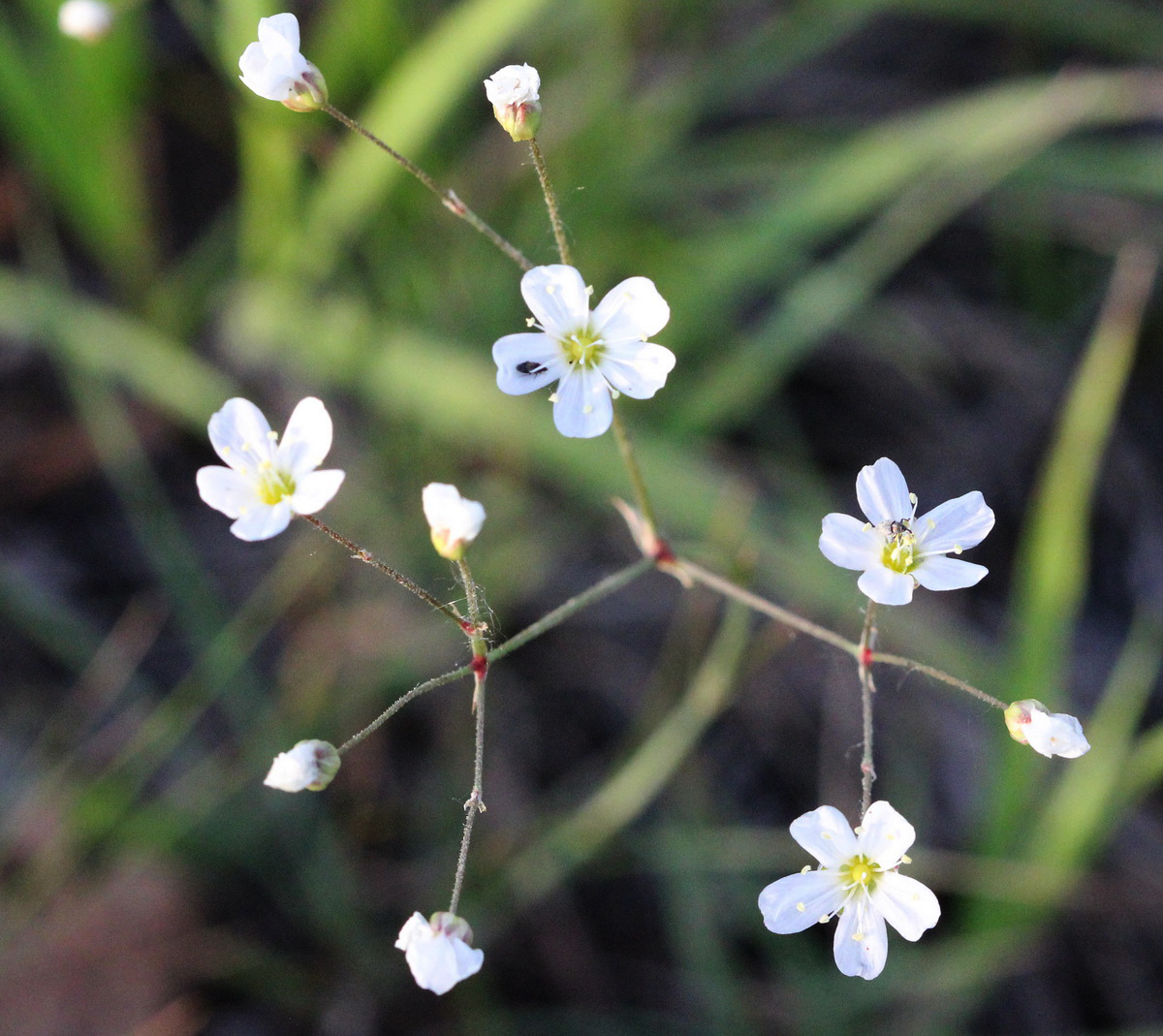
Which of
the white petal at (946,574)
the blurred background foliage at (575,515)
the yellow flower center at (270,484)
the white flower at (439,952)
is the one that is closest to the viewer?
the white flower at (439,952)

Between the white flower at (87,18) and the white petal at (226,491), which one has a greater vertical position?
the white flower at (87,18)

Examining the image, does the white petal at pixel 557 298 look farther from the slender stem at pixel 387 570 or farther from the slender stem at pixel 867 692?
the slender stem at pixel 867 692

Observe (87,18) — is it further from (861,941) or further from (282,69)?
(861,941)

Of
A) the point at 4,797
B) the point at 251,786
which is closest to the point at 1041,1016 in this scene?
the point at 251,786

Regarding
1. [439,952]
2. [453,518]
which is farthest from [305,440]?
[439,952]

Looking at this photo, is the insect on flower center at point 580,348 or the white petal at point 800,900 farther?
the insect on flower center at point 580,348

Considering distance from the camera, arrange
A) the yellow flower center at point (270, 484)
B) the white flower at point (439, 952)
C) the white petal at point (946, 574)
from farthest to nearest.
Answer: the yellow flower center at point (270, 484), the white petal at point (946, 574), the white flower at point (439, 952)

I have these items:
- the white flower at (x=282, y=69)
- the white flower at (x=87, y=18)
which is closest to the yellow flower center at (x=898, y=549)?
the white flower at (x=282, y=69)
